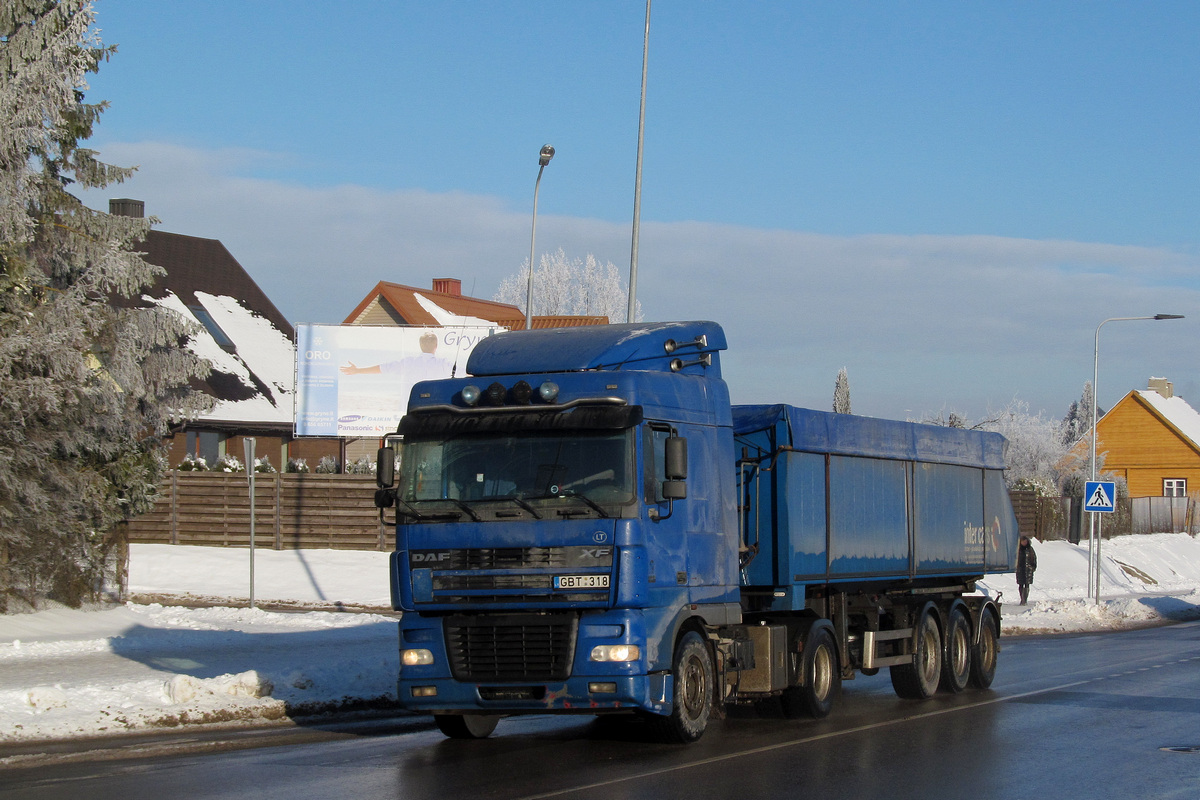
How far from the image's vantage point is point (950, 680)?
656 inches

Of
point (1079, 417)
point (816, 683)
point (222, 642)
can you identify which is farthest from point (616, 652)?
point (1079, 417)

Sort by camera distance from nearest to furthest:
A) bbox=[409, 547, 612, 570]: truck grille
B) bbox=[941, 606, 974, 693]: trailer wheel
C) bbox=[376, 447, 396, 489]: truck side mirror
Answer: bbox=[409, 547, 612, 570]: truck grille
bbox=[376, 447, 396, 489]: truck side mirror
bbox=[941, 606, 974, 693]: trailer wheel

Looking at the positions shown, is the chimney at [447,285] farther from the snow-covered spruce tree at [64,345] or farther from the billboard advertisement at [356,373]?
the snow-covered spruce tree at [64,345]

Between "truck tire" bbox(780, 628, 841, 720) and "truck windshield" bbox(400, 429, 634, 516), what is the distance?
3.82m

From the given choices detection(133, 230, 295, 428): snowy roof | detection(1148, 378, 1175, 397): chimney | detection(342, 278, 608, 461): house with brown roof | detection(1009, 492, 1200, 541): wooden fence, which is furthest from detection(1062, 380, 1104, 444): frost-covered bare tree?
detection(133, 230, 295, 428): snowy roof

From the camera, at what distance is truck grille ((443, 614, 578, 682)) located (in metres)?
10.7

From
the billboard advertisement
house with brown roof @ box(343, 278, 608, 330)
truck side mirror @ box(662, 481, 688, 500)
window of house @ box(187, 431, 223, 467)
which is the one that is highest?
house with brown roof @ box(343, 278, 608, 330)

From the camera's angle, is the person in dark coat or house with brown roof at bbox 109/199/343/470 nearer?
the person in dark coat

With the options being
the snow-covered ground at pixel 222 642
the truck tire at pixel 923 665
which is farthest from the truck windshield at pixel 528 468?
the truck tire at pixel 923 665

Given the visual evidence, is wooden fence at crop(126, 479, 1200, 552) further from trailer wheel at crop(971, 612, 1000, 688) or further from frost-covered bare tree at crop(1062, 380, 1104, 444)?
frost-covered bare tree at crop(1062, 380, 1104, 444)

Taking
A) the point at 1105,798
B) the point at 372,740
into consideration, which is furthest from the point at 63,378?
the point at 1105,798

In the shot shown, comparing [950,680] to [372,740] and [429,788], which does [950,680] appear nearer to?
[372,740]

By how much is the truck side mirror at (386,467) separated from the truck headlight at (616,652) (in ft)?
7.55

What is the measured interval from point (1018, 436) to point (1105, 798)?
273ft
